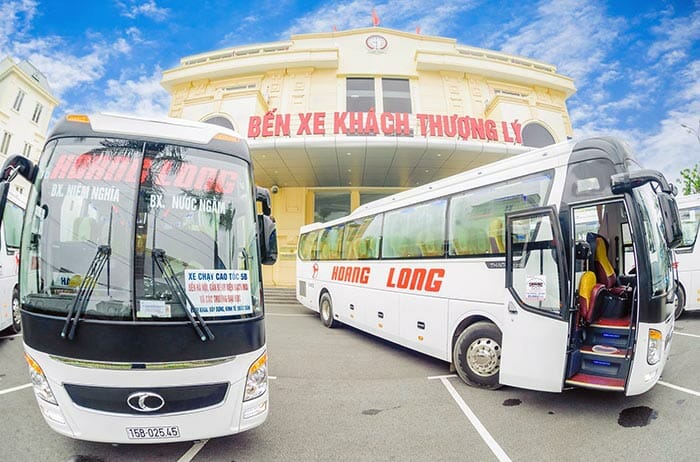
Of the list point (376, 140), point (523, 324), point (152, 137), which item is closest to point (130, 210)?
point (152, 137)

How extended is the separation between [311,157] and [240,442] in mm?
11942

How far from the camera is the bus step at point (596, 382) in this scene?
3816mm

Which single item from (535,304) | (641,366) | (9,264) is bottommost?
(641,366)

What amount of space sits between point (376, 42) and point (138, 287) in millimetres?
19614

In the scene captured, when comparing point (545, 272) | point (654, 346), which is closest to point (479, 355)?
point (545, 272)

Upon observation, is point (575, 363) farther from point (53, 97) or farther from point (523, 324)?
point (53, 97)

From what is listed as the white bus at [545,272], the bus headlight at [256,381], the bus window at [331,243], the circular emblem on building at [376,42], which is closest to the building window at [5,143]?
the circular emblem on building at [376,42]

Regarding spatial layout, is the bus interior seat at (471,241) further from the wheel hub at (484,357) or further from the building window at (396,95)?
the building window at (396,95)

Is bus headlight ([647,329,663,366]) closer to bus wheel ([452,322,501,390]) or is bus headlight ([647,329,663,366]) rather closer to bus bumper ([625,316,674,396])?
bus bumper ([625,316,674,396])

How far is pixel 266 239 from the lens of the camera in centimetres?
340

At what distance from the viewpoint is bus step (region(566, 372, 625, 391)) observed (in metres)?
3.82

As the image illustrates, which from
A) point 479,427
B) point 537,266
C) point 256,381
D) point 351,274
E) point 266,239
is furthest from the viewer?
point 351,274

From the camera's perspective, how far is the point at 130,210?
2877 mm

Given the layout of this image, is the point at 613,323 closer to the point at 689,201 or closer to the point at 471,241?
the point at 471,241
